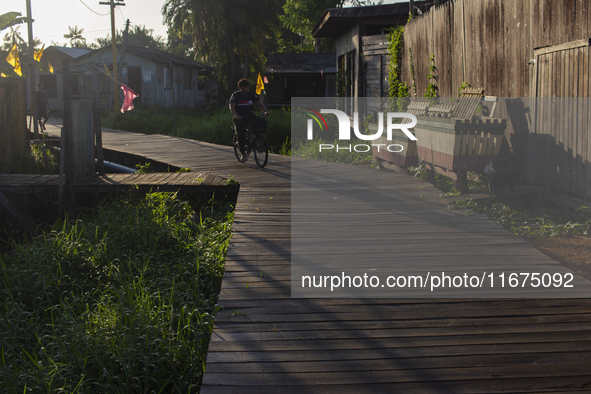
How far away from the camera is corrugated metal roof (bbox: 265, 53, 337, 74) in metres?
33.2

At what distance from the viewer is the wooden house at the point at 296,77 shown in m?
33.6

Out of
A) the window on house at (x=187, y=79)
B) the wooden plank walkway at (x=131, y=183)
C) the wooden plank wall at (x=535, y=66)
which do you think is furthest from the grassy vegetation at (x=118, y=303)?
the window on house at (x=187, y=79)

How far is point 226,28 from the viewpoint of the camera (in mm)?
33125

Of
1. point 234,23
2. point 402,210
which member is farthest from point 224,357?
point 234,23

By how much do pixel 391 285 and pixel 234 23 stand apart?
104 feet

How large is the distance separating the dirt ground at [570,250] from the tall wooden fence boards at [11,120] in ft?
32.9

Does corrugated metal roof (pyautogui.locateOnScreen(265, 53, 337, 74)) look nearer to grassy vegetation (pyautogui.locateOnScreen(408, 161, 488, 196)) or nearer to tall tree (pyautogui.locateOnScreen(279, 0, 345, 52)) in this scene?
tall tree (pyautogui.locateOnScreen(279, 0, 345, 52))

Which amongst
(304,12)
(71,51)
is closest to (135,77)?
(71,51)

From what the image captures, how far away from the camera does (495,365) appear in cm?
277

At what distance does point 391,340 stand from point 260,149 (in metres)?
6.96

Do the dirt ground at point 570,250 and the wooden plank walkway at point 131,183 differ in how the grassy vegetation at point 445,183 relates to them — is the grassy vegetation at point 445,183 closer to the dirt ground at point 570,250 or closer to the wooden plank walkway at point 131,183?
the dirt ground at point 570,250

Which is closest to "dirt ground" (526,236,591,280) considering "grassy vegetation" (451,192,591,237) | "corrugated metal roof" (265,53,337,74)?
"grassy vegetation" (451,192,591,237)

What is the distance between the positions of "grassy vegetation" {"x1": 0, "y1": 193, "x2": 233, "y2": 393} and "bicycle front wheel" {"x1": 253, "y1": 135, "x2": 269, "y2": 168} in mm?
1906

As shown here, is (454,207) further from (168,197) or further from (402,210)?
(168,197)
